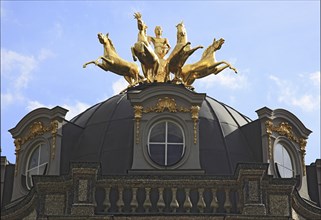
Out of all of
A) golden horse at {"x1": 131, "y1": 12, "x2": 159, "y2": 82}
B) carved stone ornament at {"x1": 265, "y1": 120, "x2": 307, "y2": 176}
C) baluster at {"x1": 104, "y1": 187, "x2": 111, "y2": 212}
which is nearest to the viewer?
baluster at {"x1": 104, "y1": 187, "x2": 111, "y2": 212}

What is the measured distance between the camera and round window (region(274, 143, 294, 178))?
30.1 metres

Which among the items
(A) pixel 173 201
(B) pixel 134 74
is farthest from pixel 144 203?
(B) pixel 134 74

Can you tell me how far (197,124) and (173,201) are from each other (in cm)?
343

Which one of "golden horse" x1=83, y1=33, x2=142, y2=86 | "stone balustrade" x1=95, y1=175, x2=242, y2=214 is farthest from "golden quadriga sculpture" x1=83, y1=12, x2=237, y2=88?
"stone balustrade" x1=95, y1=175, x2=242, y2=214

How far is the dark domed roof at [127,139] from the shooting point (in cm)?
2923

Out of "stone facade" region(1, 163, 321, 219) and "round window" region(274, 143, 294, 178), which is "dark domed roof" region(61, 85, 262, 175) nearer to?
"round window" region(274, 143, 294, 178)

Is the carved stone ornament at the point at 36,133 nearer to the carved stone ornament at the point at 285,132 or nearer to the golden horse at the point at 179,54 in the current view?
the golden horse at the point at 179,54

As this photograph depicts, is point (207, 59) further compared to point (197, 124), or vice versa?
point (207, 59)

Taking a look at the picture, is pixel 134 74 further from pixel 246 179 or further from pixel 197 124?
pixel 246 179

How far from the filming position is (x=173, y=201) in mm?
26766

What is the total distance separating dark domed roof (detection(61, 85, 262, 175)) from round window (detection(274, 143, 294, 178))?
600mm

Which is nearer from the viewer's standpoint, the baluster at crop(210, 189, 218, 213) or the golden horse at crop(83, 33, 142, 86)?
the baluster at crop(210, 189, 218, 213)

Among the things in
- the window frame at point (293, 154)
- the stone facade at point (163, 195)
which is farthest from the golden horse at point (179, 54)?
the stone facade at point (163, 195)

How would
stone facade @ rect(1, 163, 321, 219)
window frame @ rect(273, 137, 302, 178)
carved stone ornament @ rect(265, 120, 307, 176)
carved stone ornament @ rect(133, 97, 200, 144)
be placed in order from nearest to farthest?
stone facade @ rect(1, 163, 321, 219), carved stone ornament @ rect(133, 97, 200, 144), carved stone ornament @ rect(265, 120, 307, 176), window frame @ rect(273, 137, 302, 178)
